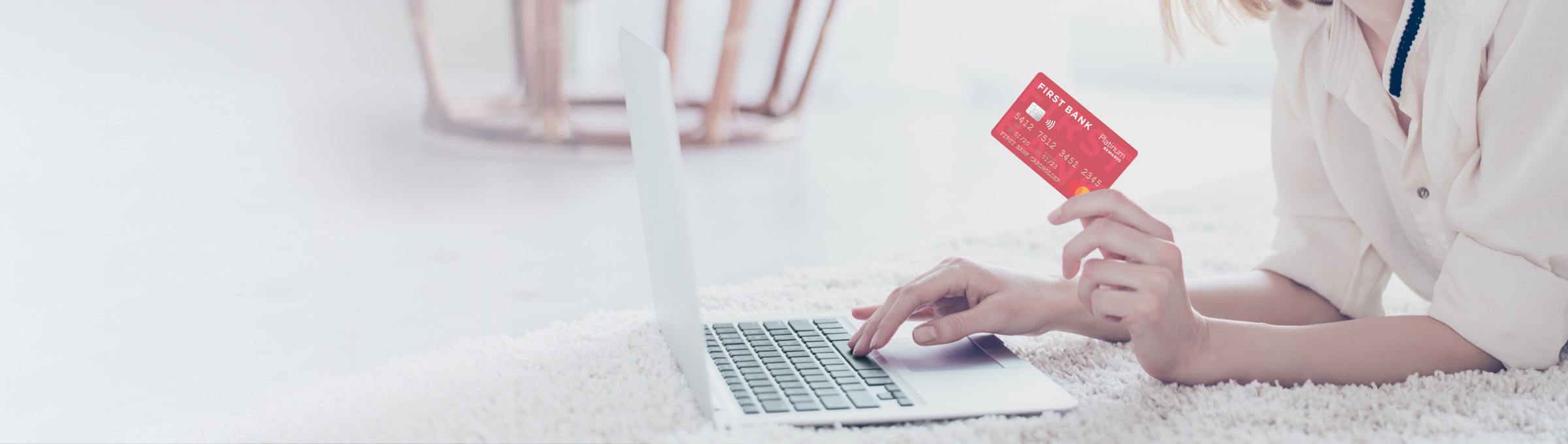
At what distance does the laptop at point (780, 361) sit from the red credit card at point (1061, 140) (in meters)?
0.13

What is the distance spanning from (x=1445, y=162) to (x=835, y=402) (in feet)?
1.47

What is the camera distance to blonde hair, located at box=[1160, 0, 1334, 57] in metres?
0.91

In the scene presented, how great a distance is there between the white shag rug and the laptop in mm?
13

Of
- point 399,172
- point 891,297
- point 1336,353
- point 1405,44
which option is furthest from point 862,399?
point 399,172

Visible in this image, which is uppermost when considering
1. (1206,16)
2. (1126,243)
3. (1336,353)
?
(1206,16)

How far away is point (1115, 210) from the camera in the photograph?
0.63 meters

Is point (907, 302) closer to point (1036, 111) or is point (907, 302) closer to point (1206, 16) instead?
point (1036, 111)

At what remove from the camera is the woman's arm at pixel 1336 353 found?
0.74 m

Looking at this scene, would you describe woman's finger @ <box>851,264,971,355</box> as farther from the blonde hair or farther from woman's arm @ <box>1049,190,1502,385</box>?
the blonde hair

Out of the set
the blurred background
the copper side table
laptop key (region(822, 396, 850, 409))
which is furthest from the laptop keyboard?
the copper side table

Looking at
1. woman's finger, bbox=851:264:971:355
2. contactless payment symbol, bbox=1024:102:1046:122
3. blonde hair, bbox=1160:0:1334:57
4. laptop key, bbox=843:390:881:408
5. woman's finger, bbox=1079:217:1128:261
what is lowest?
laptop key, bbox=843:390:881:408

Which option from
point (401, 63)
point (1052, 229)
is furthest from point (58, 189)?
point (401, 63)

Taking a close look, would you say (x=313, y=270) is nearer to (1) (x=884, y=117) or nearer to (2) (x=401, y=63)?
(1) (x=884, y=117)

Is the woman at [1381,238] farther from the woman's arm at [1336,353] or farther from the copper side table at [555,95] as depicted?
the copper side table at [555,95]
